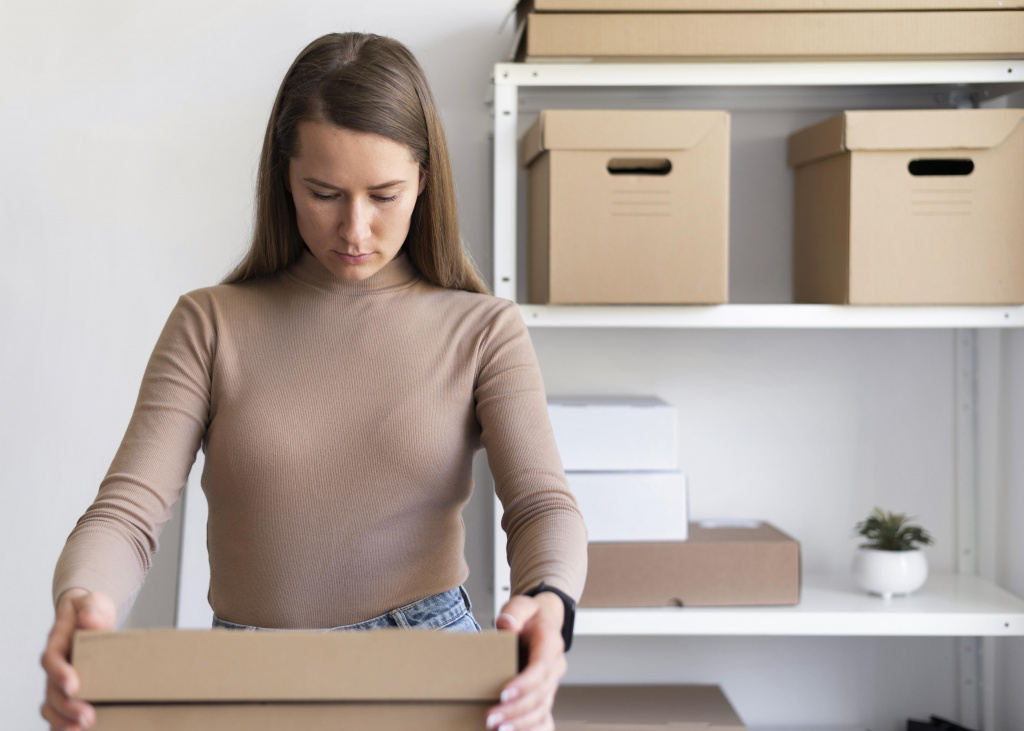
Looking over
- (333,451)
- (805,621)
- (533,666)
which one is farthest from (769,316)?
(533,666)

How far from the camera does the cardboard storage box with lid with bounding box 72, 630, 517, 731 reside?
57 centimetres

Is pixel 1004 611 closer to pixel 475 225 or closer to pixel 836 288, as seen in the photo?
pixel 836 288

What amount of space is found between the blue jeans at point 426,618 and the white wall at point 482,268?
701 millimetres

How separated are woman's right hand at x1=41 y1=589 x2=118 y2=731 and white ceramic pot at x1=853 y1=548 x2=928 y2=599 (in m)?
1.20

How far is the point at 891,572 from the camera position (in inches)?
57.6

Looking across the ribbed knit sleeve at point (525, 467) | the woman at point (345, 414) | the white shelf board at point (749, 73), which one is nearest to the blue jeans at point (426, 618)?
the woman at point (345, 414)

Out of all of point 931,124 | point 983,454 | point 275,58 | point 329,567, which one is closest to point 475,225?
point 275,58

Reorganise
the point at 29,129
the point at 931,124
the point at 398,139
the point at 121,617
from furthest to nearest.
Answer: the point at 29,129 < the point at 931,124 < the point at 398,139 < the point at 121,617

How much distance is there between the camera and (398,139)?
86 cm

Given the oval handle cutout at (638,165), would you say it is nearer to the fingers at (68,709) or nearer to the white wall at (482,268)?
the white wall at (482,268)

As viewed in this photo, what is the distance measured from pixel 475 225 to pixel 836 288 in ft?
2.03

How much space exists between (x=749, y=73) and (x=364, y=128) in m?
0.74

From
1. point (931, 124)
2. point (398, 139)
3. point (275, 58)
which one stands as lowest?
point (398, 139)

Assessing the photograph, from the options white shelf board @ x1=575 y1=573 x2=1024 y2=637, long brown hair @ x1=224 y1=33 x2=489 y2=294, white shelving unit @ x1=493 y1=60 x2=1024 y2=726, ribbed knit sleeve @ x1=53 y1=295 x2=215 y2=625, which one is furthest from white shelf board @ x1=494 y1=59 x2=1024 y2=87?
white shelf board @ x1=575 y1=573 x2=1024 y2=637
